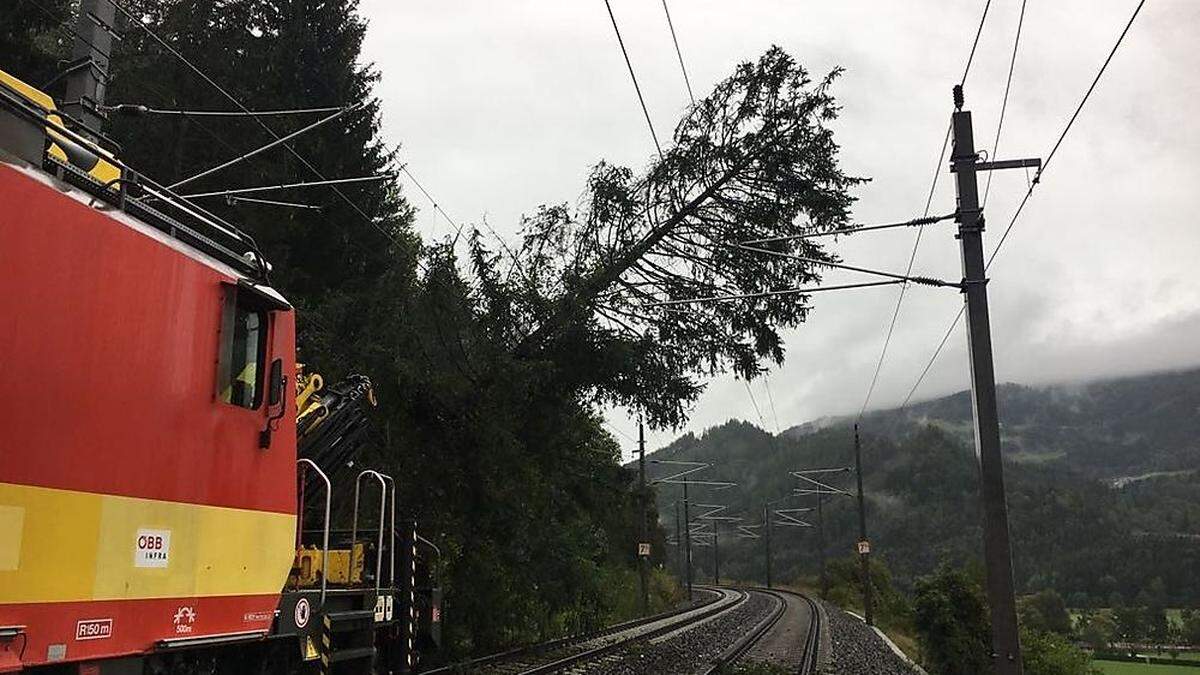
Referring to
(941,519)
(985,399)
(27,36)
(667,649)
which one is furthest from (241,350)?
(941,519)

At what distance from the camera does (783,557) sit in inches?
4377

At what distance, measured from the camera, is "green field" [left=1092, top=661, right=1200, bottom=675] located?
4701cm

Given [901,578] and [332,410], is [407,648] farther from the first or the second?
[901,578]

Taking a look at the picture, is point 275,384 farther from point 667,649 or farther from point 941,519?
point 941,519

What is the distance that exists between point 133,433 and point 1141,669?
2367 inches

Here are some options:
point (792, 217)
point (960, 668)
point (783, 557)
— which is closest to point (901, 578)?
point (783, 557)

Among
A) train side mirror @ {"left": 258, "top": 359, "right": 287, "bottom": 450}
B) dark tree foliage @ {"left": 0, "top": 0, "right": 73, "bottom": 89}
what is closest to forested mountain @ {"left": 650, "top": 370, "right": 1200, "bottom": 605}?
dark tree foliage @ {"left": 0, "top": 0, "right": 73, "bottom": 89}

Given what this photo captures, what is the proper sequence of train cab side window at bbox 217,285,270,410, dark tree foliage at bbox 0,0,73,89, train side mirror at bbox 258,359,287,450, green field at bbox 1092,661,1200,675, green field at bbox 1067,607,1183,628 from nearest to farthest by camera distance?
train cab side window at bbox 217,285,270,410 → train side mirror at bbox 258,359,287,450 → dark tree foliage at bbox 0,0,73,89 → green field at bbox 1092,661,1200,675 → green field at bbox 1067,607,1183,628

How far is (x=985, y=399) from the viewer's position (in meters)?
10.2

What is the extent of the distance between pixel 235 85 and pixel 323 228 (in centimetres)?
368

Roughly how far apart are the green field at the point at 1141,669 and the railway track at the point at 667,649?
27509 mm

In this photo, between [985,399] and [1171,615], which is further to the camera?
[1171,615]

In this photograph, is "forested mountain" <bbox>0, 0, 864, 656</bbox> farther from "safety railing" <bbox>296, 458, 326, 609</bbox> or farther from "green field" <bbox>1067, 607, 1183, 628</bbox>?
"green field" <bbox>1067, 607, 1183, 628</bbox>

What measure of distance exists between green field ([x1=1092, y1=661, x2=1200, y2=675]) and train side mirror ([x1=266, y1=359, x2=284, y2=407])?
2033 inches
